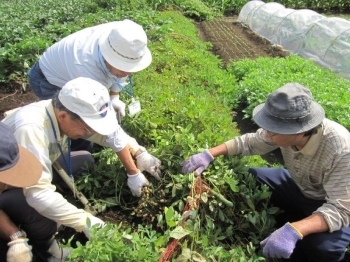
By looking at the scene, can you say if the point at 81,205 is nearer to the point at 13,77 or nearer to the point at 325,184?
the point at 325,184

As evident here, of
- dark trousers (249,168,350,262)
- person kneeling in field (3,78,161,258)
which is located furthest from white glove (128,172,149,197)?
dark trousers (249,168,350,262)

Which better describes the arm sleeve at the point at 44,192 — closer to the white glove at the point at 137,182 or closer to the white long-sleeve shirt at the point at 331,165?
the white glove at the point at 137,182

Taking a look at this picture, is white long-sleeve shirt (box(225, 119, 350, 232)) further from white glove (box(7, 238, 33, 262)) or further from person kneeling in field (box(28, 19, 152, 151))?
white glove (box(7, 238, 33, 262))

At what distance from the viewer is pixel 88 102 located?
7.99ft

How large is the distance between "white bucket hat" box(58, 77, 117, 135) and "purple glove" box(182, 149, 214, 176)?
0.81 m

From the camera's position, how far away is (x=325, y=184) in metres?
2.77

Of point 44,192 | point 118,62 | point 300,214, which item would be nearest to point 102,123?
point 44,192

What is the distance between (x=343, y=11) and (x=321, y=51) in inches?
317

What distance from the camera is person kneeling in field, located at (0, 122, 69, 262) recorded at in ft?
7.07

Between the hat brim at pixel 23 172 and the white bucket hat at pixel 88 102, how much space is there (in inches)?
16.4

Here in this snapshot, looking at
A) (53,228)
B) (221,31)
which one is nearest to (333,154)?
(53,228)

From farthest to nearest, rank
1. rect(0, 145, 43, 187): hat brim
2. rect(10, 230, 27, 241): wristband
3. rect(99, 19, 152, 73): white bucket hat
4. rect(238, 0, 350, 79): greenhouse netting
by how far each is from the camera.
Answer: rect(238, 0, 350, 79): greenhouse netting
rect(99, 19, 152, 73): white bucket hat
rect(10, 230, 27, 241): wristband
rect(0, 145, 43, 187): hat brim

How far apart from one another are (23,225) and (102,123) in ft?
2.98

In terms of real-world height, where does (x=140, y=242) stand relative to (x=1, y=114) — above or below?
above
